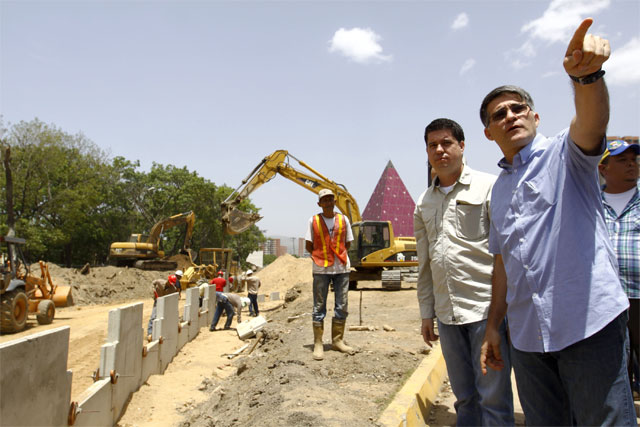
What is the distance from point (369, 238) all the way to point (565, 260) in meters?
15.7

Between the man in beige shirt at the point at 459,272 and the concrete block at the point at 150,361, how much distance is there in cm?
510

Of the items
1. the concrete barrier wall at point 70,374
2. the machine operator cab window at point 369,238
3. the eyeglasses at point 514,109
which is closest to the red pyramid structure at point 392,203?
the machine operator cab window at point 369,238

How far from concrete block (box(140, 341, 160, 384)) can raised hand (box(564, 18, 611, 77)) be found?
6.60 meters

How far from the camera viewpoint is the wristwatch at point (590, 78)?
4.73 feet

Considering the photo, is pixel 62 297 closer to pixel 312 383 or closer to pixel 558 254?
pixel 312 383

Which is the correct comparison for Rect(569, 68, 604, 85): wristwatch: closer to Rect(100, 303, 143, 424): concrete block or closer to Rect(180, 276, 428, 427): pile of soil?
Rect(180, 276, 428, 427): pile of soil

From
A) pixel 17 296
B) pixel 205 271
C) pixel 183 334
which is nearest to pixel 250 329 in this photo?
pixel 183 334

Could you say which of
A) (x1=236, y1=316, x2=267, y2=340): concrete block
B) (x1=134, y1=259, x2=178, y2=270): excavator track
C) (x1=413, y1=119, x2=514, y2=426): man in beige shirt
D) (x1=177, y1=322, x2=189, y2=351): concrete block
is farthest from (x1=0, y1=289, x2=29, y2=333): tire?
(x1=134, y1=259, x2=178, y2=270): excavator track

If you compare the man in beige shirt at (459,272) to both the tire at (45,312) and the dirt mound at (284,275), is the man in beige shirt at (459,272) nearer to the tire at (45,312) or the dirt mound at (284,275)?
the tire at (45,312)

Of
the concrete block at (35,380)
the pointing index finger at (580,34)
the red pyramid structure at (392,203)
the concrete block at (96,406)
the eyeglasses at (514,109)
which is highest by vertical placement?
the red pyramid structure at (392,203)

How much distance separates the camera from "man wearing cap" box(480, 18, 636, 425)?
153cm

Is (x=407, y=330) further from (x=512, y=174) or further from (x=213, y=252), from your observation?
(x=213, y=252)

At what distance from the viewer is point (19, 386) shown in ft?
10.0

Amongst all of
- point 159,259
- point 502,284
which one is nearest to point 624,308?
point 502,284
